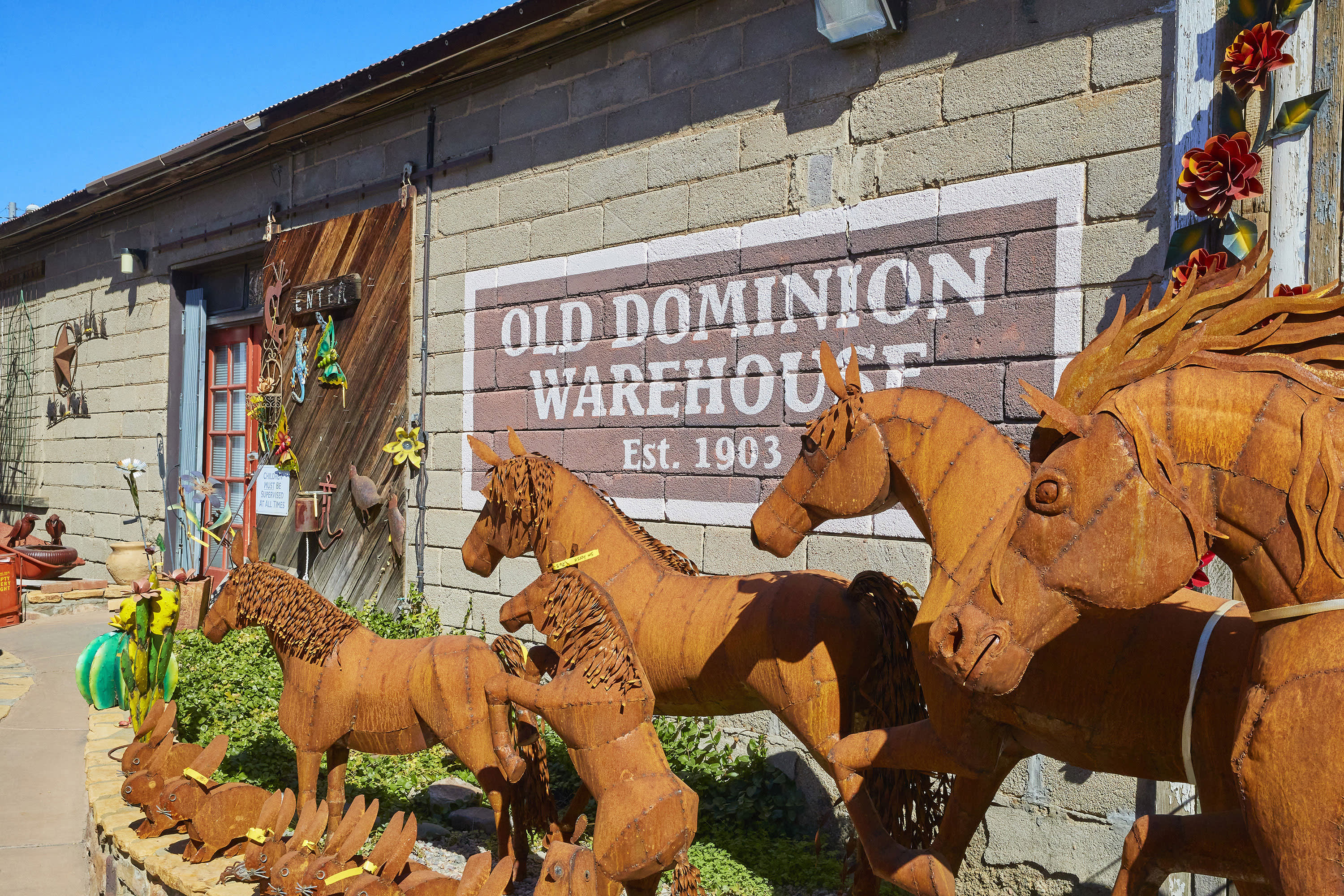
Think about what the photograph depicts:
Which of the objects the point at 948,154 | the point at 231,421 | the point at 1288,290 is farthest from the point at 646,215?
the point at 231,421

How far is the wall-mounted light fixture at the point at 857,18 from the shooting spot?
4223mm

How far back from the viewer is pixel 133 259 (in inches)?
373

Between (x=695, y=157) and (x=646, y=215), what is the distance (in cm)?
42

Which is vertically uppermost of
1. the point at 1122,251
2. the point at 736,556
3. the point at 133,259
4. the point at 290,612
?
the point at 133,259

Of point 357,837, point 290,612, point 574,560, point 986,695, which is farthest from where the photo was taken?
point 290,612

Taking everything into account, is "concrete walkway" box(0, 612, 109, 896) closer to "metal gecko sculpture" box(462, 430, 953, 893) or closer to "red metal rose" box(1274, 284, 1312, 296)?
"metal gecko sculpture" box(462, 430, 953, 893)

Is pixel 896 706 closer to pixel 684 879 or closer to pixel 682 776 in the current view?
pixel 684 879

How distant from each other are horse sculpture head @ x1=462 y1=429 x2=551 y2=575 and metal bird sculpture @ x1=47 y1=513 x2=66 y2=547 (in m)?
8.92

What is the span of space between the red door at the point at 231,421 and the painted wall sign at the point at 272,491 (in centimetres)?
29

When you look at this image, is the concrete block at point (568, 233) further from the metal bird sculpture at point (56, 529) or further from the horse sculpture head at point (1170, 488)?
the metal bird sculpture at point (56, 529)

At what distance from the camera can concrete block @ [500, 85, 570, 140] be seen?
579 cm

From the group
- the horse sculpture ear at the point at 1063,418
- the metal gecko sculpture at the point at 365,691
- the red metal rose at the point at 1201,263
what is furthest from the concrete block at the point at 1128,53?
the metal gecko sculpture at the point at 365,691

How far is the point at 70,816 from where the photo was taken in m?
4.70

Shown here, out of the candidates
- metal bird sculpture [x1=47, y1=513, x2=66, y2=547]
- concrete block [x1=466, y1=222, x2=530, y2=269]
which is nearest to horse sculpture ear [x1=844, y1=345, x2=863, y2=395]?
concrete block [x1=466, y1=222, x2=530, y2=269]
